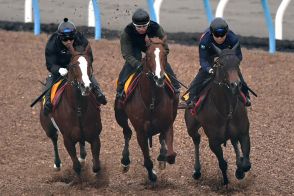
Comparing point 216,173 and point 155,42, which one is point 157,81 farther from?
point 216,173

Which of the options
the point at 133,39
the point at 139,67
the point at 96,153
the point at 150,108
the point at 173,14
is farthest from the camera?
the point at 173,14

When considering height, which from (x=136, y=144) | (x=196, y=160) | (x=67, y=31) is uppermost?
(x=67, y=31)

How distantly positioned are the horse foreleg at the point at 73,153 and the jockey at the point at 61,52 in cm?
66

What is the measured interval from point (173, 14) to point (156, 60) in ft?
43.4

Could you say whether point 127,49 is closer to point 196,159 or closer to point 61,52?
point 61,52

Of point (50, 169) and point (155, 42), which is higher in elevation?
point (155, 42)

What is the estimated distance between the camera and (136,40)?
1370 centimetres

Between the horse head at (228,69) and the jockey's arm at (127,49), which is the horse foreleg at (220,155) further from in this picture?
the jockey's arm at (127,49)

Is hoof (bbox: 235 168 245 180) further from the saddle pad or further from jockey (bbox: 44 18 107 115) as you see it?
the saddle pad

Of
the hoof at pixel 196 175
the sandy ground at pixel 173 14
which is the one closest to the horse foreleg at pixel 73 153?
the hoof at pixel 196 175

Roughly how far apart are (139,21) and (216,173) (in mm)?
2679

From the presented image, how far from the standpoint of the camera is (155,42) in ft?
41.2

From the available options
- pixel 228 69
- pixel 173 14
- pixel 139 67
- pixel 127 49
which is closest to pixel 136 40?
pixel 127 49

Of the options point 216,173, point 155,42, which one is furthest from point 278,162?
point 155,42
